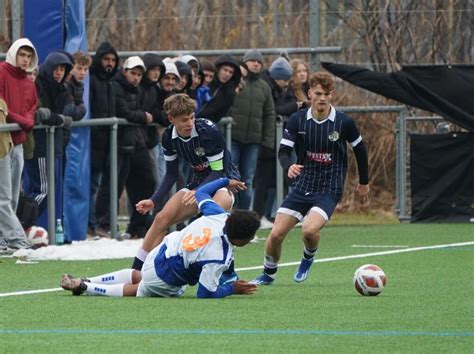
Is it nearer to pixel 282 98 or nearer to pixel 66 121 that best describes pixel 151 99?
pixel 66 121

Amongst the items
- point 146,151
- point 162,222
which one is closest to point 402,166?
point 146,151

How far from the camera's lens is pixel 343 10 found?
20.8 metres

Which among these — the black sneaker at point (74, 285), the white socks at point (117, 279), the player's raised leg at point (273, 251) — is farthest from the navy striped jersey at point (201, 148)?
the black sneaker at point (74, 285)

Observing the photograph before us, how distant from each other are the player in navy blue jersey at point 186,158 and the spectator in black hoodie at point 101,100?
360 cm

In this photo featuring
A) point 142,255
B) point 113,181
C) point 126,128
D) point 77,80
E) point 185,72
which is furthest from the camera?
point 185,72

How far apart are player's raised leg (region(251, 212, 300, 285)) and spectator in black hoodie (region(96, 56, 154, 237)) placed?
4.18 m

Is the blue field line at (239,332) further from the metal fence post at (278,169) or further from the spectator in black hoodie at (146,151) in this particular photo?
the metal fence post at (278,169)

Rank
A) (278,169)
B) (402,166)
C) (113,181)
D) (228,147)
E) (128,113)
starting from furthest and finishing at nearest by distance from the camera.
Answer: (402,166)
(278,169)
(228,147)
(128,113)
(113,181)

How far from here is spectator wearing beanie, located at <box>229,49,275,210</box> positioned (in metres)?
18.3

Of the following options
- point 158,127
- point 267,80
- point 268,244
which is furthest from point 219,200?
point 267,80

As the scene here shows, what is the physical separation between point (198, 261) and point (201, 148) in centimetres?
226

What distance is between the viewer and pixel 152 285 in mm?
10836

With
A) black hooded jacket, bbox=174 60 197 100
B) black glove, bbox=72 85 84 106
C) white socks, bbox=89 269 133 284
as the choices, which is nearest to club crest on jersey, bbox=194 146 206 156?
white socks, bbox=89 269 133 284

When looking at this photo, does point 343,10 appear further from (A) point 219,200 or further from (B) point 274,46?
(A) point 219,200
